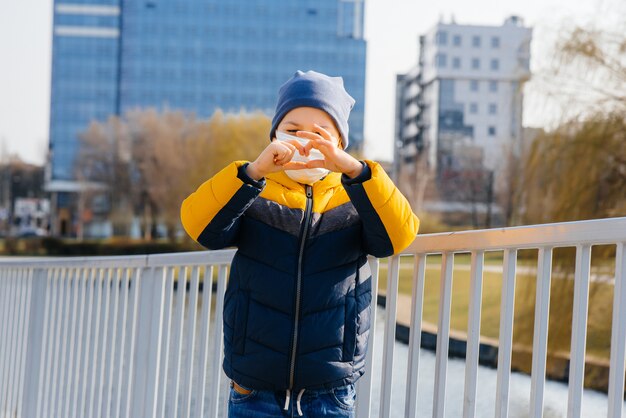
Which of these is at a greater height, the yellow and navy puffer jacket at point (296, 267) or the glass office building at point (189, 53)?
the glass office building at point (189, 53)

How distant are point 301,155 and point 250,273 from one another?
266 mm

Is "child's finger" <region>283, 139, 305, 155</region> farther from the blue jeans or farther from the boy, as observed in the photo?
the blue jeans

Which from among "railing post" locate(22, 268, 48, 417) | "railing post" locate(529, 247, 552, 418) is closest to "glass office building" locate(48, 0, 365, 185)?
"railing post" locate(22, 268, 48, 417)

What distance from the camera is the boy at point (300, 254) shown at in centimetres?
180

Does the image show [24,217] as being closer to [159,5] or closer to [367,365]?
[159,5]

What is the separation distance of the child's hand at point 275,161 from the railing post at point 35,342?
254 cm

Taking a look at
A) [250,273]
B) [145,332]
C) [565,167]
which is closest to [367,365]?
[250,273]

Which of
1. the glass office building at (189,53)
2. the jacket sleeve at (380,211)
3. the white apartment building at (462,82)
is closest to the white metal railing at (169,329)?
the jacket sleeve at (380,211)

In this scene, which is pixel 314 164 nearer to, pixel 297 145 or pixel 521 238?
pixel 297 145

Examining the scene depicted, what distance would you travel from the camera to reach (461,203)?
194 feet

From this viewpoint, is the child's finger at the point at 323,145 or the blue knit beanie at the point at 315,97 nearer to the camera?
the child's finger at the point at 323,145

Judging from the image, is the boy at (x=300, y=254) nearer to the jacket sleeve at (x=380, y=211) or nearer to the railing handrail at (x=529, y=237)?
the jacket sleeve at (x=380, y=211)

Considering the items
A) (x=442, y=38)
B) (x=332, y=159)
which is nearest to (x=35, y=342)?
(x=332, y=159)

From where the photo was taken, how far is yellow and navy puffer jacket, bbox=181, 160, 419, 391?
71.5 inches
